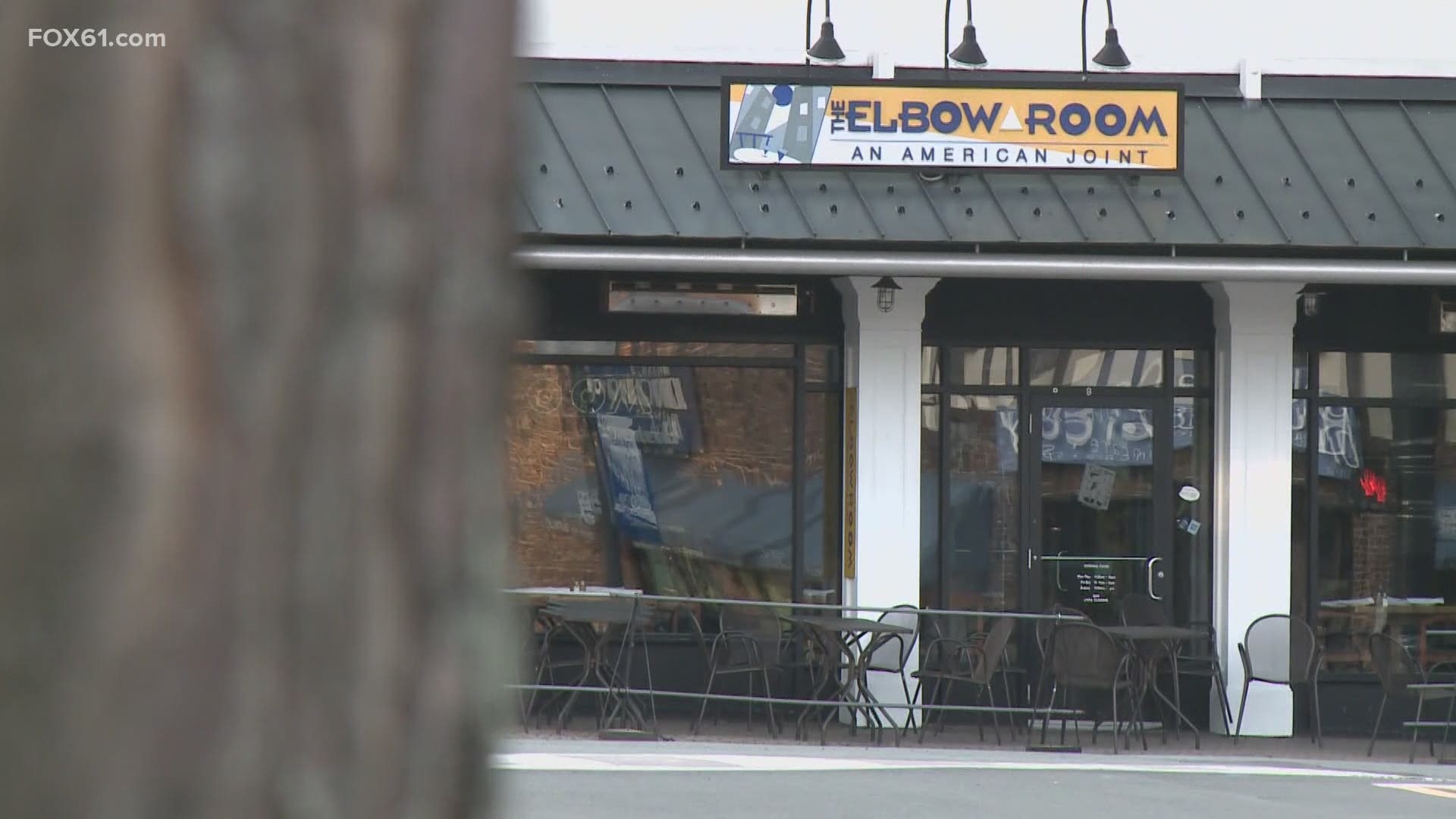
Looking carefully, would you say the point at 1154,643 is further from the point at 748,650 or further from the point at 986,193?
the point at 986,193

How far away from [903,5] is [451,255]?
1337 centimetres

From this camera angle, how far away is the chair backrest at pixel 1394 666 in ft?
41.4

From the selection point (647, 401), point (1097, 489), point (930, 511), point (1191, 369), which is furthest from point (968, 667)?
point (647, 401)

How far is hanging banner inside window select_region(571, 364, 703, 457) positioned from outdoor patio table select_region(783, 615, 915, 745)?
1.65m

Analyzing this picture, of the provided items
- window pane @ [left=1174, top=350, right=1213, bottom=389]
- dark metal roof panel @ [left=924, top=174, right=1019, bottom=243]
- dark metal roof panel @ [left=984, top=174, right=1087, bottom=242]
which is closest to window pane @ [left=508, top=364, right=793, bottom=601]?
dark metal roof panel @ [left=924, top=174, right=1019, bottom=243]

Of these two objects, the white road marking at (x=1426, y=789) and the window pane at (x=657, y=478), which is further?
the window pane at (x=657, y=478)

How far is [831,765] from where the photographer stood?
418 inches

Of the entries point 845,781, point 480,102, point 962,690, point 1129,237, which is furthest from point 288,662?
point 962,690

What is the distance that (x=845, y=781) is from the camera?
32.2 feet

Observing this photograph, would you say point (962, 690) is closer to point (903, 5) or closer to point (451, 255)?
point (903, 5)

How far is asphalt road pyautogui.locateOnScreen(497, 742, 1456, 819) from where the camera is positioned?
872cm

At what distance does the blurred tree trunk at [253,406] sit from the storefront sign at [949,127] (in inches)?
461

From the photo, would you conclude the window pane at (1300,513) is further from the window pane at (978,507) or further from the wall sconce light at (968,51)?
the wall sconce light at (968,51)

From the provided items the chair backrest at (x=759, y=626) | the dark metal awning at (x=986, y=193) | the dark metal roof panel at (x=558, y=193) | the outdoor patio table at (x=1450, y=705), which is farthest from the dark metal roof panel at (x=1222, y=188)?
the chair backrest at (x=759, y=626)
